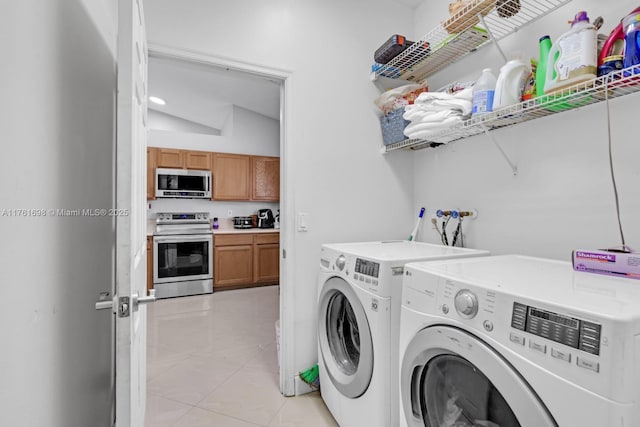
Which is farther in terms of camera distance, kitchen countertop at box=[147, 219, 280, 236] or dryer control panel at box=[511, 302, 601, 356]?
kitchen countertop at box=[147, 219, 280, 236]

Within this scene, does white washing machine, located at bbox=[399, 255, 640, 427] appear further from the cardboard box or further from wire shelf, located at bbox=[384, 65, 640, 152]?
wire shelf, located at bbox=[384, 65, 640, 152]

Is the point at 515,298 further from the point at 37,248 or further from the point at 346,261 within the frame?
the point at 37,248

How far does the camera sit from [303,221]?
1942 millimetres

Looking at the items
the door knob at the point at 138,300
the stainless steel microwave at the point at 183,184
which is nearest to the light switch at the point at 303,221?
the door knob at the point at 138,300

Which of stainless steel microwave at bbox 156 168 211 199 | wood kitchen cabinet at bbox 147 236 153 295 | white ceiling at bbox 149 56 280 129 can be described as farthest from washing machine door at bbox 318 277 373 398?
stainless steel microwave at bbox 156 168 211 199

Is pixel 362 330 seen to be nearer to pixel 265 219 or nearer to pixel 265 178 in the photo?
pixel 265 219

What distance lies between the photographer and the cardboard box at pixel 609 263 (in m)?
0.92

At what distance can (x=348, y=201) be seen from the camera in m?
2.08

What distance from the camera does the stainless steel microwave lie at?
13.9ft

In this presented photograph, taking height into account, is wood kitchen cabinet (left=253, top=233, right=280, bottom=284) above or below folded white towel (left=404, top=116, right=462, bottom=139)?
below

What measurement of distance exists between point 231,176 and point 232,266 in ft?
4.50

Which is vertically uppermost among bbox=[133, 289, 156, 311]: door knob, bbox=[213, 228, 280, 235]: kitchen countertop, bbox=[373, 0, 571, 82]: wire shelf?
bbox=[373, 0, 571, 82]: wire shelf

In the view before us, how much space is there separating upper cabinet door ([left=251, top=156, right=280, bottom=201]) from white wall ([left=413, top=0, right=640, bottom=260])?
11.0 feet

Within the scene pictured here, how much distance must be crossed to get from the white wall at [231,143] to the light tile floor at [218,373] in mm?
1645
